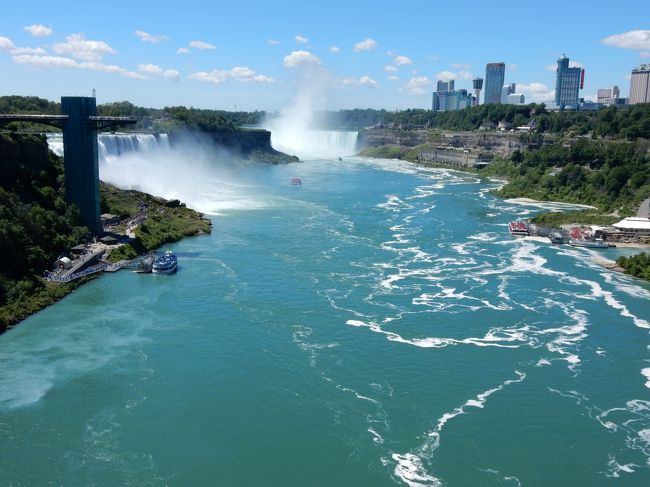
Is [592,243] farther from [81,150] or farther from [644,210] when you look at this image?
[81,150]

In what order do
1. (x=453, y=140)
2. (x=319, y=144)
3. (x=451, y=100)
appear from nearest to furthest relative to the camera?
(x=453, y=140) → (x=319, y=144) → (x=451, y=100)

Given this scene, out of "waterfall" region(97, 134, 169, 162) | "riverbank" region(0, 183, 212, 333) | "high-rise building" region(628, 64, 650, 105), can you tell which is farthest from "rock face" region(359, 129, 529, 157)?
"high-rise building" region(628, 64, 650, 105)

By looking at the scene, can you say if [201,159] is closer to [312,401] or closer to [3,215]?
[3,215]

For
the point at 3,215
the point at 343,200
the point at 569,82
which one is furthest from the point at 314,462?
the point at 569,82

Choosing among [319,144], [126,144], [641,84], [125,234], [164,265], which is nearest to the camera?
[164,265]

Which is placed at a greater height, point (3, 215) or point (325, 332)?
point (3, 215)

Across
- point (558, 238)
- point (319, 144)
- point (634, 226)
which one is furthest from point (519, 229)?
point (319, 144)
